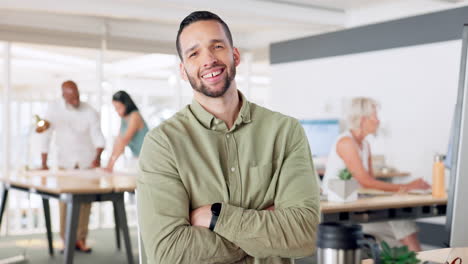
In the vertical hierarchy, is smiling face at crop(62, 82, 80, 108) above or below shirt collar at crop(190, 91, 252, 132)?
above

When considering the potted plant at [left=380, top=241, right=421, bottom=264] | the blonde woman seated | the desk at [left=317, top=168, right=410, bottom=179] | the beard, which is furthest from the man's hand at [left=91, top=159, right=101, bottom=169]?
the potted plant at [left=380, top=241, right=421, bottom=264]

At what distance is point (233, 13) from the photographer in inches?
311

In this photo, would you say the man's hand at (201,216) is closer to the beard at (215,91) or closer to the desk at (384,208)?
the beard at (215,91)

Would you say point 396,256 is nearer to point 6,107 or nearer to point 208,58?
point 208,58

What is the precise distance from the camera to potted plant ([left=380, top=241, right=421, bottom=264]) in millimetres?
1292

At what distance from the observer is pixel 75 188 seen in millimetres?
4668

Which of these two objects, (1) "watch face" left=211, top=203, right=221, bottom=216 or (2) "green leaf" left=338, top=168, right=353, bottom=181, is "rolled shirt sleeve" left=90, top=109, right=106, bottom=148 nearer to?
(2) "green leaf" left=338, top=168, right=353, bottom=181

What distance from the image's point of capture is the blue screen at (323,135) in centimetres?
873

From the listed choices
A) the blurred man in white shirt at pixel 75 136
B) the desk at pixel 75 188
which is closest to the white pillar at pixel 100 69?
the blurred man in white shirt at pixel 75 136

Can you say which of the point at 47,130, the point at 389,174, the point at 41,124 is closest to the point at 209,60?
the point at 41,124

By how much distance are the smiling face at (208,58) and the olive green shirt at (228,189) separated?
0.10 metres

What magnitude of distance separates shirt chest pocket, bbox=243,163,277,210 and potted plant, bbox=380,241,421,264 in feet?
2.57

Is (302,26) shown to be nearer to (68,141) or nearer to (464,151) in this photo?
(68,141)

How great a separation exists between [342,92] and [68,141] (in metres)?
3.87
